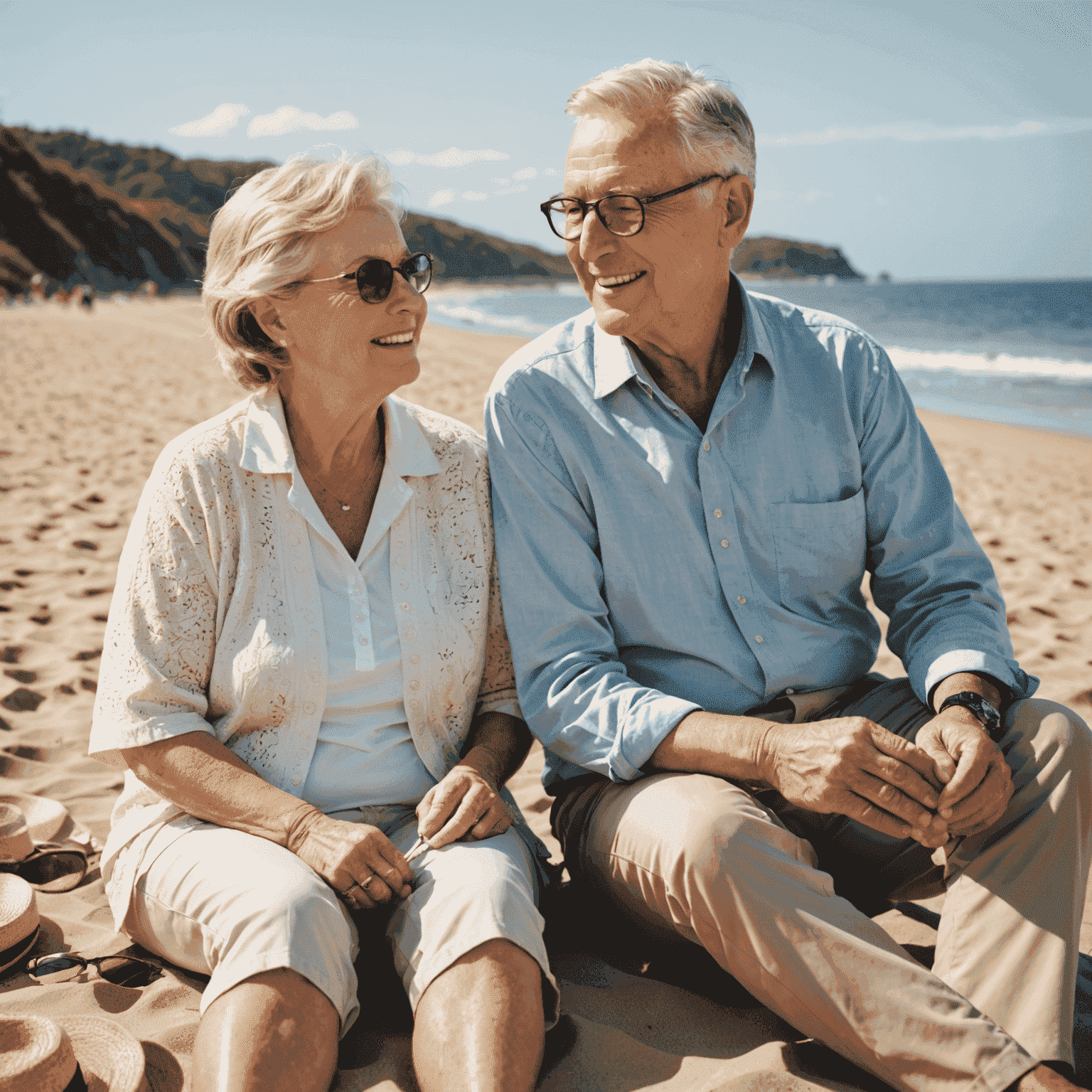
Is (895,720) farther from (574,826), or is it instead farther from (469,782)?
(469,782)

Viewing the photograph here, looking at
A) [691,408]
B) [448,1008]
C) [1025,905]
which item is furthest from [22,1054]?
[691,408]

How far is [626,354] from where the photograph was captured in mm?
2555

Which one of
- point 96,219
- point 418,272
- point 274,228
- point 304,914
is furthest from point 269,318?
point 96,219

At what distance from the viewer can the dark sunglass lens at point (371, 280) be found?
238 centimetres

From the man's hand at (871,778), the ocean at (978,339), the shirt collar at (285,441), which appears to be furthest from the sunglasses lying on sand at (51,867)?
the ocean at (978,339)

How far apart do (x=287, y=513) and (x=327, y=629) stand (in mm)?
287

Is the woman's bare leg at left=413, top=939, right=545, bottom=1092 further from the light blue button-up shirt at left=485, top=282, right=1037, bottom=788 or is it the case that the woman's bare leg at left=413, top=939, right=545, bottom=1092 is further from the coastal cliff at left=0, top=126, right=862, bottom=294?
the coastal cliff at left=0, top=126, right=862, bottom=294

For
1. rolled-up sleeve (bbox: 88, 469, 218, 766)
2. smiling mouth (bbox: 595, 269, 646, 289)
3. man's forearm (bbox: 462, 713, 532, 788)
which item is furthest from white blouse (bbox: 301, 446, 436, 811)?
smiling mouth (bbox: 595, 269, 646, 289)

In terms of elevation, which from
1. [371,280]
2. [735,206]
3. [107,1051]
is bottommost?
[107,1051]

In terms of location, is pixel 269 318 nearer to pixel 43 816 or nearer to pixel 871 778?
pixel 43 816

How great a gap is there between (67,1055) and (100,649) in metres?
2.56

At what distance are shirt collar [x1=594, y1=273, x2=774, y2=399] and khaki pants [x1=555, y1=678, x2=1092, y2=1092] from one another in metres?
0.99

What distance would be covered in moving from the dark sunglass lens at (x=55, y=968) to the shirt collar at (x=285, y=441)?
1.20 metres

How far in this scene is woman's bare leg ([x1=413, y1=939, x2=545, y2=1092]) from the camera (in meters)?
1.74
